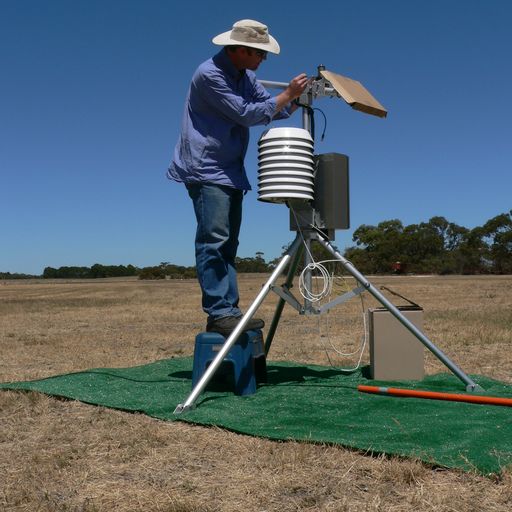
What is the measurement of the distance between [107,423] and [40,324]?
7.75 meters

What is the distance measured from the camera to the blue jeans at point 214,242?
404cm

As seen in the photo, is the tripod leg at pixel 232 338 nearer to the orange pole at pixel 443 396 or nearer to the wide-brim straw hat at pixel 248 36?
the orange pole at pixel 443 396

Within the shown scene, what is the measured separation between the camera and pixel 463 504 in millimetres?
2170

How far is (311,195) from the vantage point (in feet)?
13.3

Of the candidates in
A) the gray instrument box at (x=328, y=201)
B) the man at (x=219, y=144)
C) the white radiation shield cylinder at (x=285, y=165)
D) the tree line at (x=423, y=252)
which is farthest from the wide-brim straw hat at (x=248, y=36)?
the tree line at (x=423, y=252)

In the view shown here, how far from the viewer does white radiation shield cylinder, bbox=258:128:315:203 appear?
12.9 feet

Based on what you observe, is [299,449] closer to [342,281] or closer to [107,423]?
[107,423]

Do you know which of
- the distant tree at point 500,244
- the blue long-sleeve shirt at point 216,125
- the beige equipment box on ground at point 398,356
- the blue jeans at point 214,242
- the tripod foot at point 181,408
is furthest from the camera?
the distant tree at point 500,244

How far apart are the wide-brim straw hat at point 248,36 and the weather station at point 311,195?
0.29 m

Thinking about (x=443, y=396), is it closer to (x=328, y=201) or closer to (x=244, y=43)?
(x=328, y=201)

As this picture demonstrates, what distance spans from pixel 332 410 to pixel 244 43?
88.4 inches

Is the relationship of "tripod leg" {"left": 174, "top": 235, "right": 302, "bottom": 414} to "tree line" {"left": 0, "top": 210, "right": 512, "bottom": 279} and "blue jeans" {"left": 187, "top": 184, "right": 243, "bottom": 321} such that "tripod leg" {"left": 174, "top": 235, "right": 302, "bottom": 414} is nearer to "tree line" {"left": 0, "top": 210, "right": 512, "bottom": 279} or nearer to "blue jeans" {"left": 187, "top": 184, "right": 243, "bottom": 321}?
"blue jeans" {"left": 187, "top": 184, "right": 243, "bottom": 321}

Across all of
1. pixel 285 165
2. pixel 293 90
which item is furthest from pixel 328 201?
pixel 293 90

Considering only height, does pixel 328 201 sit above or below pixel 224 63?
below
